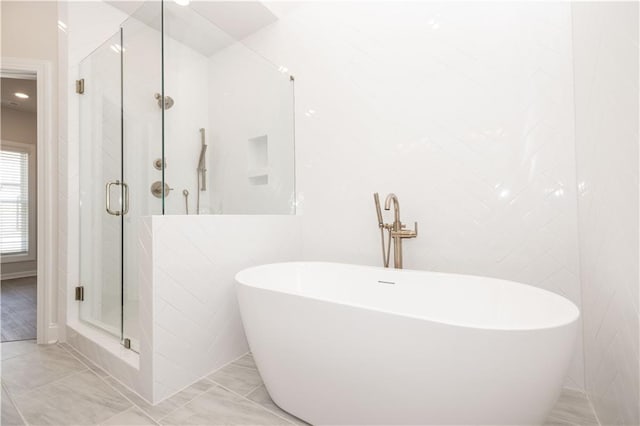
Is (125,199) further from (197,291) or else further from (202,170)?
(197,291)

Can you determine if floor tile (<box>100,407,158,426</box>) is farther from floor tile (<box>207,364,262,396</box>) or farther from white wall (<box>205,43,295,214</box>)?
white wall (<box>205,43,295,214</box>)

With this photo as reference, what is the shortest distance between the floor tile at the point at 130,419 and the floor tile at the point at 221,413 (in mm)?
69

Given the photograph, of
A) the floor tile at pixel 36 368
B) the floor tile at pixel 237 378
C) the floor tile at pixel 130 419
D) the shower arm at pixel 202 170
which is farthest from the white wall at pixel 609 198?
the floor tile at pixel 36 368

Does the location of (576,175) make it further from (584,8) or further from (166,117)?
(166,117)

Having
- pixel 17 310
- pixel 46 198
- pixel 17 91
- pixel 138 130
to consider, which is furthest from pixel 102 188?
pixel 17 91

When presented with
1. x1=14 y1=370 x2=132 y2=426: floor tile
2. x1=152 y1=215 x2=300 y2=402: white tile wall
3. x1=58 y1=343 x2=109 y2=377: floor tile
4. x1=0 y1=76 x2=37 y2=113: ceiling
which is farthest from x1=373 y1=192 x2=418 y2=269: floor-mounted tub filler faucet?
x1=0 y1=76 x2=37 y2=113: ceiling

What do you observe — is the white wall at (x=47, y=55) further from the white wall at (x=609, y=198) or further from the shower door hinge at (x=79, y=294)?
the white wall at (x=609, y=198)

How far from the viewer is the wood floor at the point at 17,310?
221 centimetres

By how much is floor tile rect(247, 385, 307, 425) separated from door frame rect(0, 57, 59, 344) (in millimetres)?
1678

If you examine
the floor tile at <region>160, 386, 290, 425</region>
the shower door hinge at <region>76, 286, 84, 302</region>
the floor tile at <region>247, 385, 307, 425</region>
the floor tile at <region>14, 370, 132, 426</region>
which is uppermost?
the shower door hinge at <region>76, 286, 84, 302</region>

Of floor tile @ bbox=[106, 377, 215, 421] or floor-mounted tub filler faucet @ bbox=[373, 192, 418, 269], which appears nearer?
floor tile @ bbox=[106, 377, 215, 421]

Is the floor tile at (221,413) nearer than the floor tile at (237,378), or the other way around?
the floor tile at (221,413)

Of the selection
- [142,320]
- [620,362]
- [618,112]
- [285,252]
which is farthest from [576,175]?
[142,320]

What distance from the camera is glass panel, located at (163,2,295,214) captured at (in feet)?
5.21
